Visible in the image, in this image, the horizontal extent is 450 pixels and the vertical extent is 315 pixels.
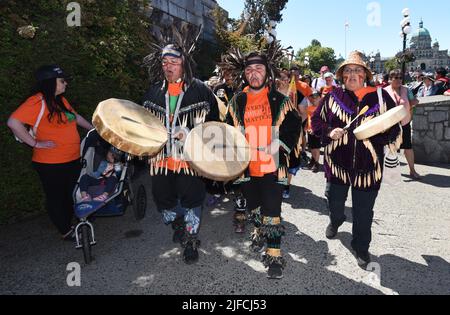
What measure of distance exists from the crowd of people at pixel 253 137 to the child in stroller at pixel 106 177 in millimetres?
40

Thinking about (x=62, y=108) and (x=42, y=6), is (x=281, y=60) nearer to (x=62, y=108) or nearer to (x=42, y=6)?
(x=62, y=108)

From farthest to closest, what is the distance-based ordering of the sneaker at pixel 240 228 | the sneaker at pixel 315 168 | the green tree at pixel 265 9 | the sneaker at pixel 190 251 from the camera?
the green tree at pixel 265 9 → the sneaker at pixel 315 168 → the sneaker at pixel 240 228 → the sneaker at pixel 190 251

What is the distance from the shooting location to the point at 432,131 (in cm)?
675

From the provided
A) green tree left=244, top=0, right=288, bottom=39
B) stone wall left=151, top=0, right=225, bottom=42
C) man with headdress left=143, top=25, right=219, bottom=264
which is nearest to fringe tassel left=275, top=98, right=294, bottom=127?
man with headdress left=143, top=25, right=219, bottom=264

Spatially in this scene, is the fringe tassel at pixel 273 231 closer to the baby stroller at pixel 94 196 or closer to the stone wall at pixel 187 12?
the baby stroller at pixel 94 196

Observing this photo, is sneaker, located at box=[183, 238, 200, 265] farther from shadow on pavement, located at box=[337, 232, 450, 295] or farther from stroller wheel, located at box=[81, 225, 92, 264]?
shadow on pavement, located at box=[337, 232, 450, 295]

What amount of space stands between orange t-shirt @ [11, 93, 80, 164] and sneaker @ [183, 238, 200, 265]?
5.03 ft

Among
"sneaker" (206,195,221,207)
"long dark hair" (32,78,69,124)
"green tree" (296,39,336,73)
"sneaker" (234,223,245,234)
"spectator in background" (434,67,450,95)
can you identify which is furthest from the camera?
"green tree" (296,39,336,73)

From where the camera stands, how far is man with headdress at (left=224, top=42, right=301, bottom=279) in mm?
2973

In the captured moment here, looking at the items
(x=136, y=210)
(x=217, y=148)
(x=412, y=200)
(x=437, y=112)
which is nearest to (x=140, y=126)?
(x=217, y=148)

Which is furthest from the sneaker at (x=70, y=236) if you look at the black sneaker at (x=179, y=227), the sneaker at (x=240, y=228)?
the sneaker at (x=240, y=228)

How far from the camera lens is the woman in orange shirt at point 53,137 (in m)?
3.26

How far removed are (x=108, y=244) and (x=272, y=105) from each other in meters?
2.33

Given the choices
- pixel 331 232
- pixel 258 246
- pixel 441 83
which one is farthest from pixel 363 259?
pixel 441 83
